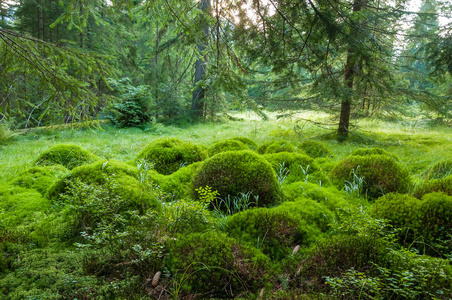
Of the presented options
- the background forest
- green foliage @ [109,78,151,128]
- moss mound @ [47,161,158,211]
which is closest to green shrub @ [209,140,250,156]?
the background forest

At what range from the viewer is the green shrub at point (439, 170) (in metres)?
3.38

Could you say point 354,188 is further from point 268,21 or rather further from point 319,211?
point 268,21

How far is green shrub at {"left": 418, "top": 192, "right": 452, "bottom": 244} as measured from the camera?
6.57 ft

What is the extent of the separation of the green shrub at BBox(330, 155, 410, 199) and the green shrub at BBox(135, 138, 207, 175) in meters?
2.59

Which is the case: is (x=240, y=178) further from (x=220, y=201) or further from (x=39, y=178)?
(x=39, y=178)

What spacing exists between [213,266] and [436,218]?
6.71ft

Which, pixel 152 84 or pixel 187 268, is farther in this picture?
pixel 152 84

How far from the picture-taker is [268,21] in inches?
126

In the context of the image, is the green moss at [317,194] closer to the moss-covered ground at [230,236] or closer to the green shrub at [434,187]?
the moss-covered ground at [230,236]

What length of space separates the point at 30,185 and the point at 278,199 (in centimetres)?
352

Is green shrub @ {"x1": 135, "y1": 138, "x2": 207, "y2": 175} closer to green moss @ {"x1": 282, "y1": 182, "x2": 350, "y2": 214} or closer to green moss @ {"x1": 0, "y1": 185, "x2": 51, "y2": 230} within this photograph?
green moss @ {"x1": 0, "y1": 185, "x2": 51, "y2": 230}

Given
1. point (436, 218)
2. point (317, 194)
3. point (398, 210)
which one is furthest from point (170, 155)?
point (436, 218)

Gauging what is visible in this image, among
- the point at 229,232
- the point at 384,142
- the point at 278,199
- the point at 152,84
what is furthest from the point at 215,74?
the point at 152,84

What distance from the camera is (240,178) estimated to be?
9.94ft
